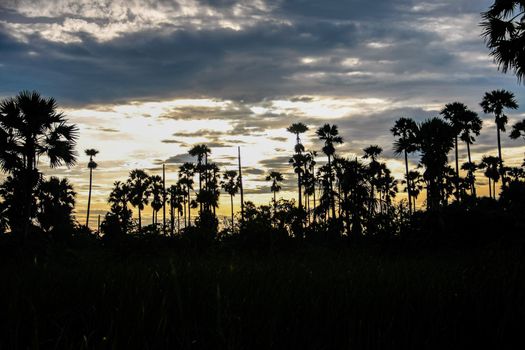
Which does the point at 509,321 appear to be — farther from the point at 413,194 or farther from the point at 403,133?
the point at 413,194

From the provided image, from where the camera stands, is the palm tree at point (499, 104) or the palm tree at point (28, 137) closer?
the palm tree at point (28, 137)

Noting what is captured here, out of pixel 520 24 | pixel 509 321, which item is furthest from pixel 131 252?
pixel 520 24

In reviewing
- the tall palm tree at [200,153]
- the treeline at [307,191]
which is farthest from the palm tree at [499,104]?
the tall palm tree at [200,153]

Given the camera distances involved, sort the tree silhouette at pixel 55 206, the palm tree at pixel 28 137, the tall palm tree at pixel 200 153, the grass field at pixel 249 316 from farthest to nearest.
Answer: the tall palm tree at pixel 200 153 → the tree silhouette at pixel 55 206 → the palm tree at pixel 28 137 → the grass field at pixel 249 316

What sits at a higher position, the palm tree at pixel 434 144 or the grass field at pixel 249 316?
the palm tree at pixel 434 144

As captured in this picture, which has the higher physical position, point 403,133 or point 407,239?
point 403,133

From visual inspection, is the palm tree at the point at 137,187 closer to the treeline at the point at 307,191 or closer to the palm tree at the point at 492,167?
the treeline at the point at 307,191

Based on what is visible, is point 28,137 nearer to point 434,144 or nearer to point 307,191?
point 434,144

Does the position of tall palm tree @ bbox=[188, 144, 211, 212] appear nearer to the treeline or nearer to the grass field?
the treeline

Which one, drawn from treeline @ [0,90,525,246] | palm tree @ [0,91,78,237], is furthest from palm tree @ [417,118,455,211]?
palm tree @ [0,91,78,237]

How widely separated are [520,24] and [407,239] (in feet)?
37.0

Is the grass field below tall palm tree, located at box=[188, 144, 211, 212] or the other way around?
below

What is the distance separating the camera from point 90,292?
168 inches

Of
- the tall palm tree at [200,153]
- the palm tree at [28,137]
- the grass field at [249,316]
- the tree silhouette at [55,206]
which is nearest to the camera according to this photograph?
the grass field at [249,316]
